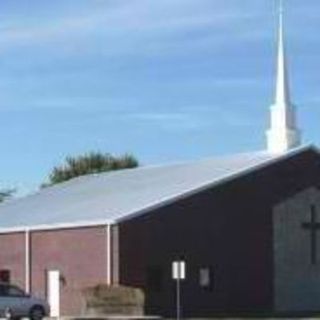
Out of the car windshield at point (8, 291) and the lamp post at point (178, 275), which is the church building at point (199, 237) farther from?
the car windshield at point (8, 291)

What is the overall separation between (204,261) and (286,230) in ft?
17.9

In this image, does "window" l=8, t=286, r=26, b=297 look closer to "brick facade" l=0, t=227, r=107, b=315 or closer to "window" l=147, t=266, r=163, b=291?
"brick facade" l=0, t=227, r=107, b=315

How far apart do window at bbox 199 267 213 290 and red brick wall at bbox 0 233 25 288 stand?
923 centimetres

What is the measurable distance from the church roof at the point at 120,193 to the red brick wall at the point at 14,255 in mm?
504

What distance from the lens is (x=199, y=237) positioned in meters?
57.2

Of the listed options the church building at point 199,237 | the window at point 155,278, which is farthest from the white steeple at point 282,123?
the window at point 155,278

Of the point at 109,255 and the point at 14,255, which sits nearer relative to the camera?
the point at 109,255

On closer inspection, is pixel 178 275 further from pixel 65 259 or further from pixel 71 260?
pixel 65 259

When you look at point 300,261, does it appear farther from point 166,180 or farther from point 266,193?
point 166,180

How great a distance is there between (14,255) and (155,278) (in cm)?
870

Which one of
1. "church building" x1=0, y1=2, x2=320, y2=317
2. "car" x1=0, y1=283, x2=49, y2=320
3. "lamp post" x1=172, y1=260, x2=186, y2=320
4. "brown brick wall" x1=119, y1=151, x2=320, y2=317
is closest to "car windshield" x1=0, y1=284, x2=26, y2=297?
"car" x1=0, y1=283, x2=49, y2=320

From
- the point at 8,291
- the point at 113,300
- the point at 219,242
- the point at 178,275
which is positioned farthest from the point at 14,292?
the point at 219,242

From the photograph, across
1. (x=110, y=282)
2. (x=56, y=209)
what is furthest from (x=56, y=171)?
(x=110, y=282)

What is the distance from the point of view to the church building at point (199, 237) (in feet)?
182
